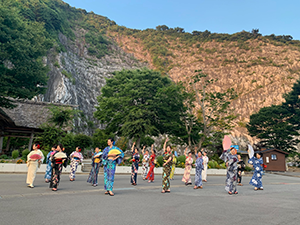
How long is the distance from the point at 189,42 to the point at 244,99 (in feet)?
199

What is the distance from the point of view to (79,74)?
59.4 metres

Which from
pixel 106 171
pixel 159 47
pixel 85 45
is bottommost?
pixel 106 171

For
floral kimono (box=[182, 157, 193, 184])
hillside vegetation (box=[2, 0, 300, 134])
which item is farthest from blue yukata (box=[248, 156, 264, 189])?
hillside vegetation (box=[2, 0, 300, 134])

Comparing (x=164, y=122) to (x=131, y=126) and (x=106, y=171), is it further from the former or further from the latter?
(x=106, y=171)

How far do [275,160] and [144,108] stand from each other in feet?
82.4

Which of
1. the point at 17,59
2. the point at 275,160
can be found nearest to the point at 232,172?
the point at 17,59

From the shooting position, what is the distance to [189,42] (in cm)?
12681

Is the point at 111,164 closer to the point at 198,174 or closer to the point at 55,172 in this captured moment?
the point at 55,172

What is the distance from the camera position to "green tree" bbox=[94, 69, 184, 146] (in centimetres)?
2527

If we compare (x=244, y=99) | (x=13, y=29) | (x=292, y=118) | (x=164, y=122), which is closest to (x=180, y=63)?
(x=244, y=99)

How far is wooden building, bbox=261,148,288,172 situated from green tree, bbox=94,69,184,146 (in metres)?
18.8

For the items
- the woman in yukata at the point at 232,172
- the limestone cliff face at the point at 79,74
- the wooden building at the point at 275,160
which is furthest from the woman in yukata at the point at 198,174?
the limestone cliff face at the point at 79,74

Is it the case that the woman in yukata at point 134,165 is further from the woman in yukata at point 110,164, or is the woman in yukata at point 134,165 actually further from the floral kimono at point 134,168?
the woman in yukata at point 110,164

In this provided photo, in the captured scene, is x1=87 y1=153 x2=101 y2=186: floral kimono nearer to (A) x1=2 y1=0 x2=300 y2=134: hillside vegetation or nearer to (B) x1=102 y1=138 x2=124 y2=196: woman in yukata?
(B) x1=102 y1=138 x2=124 y2=196: woman in yukata
